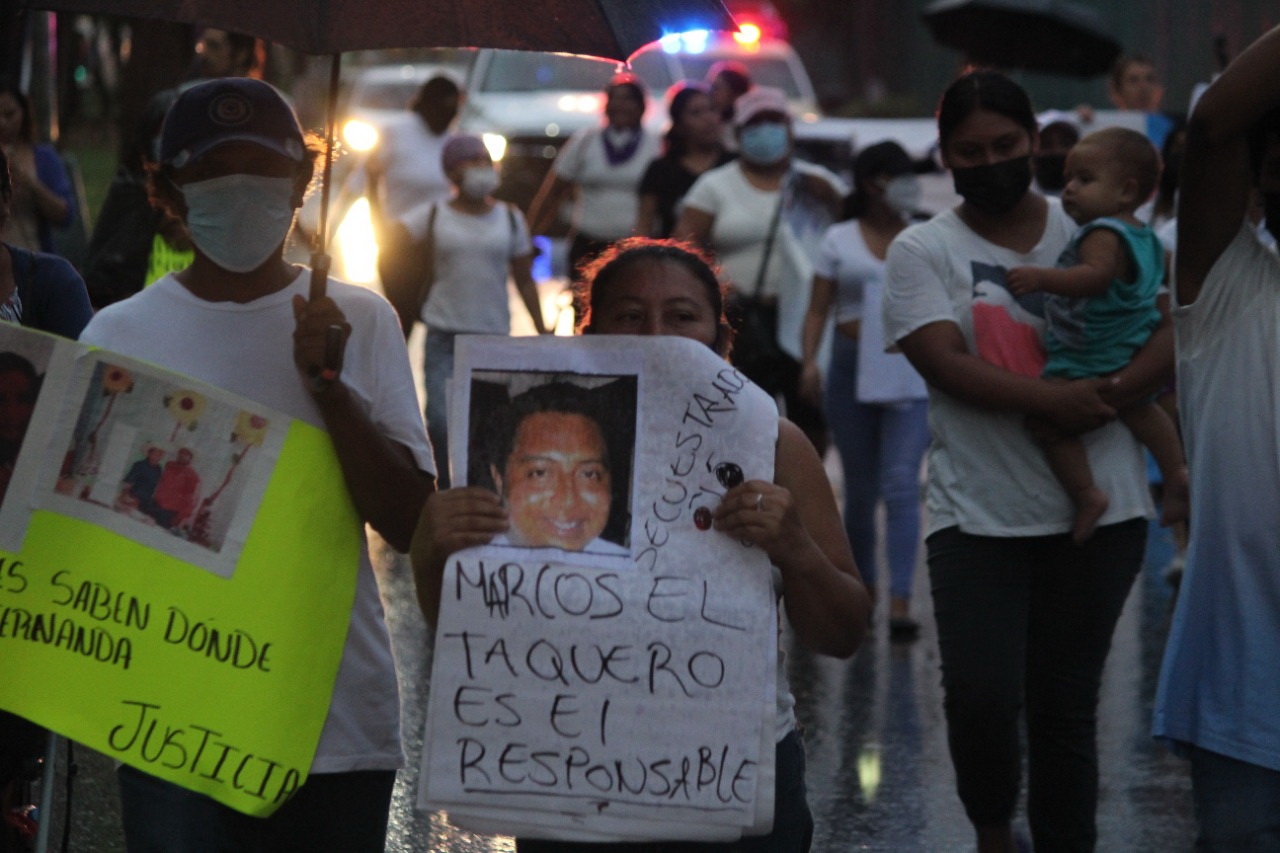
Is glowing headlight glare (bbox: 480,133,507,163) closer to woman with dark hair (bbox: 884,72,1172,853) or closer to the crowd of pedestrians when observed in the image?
the crowd of pedestrians

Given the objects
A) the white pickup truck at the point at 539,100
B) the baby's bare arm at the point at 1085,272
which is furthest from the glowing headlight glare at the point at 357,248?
the baby's bare arm at the point at 1085,272

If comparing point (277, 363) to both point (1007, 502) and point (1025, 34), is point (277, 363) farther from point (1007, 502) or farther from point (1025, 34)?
point (1025, 34)

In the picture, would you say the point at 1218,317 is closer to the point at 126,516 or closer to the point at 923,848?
the point at 126,516

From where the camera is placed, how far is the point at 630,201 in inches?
421

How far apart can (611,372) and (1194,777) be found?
1.20 m

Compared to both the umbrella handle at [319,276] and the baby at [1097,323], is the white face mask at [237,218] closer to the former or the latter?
the umbrella handle at [319,276]

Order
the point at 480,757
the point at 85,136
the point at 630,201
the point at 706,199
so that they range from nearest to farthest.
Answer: the point at 480,757
the point at 706,199
the point at 630,201
the point at 85,136

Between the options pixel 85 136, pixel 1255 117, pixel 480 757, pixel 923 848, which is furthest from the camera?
pixel 85 136

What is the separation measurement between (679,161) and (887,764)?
4.15 metres

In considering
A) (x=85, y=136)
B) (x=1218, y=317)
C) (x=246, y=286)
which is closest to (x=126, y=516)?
(x=246, y=286)

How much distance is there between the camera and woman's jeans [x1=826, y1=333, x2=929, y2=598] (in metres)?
7.91

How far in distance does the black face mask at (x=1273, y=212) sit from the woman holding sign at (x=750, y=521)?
32.3 inches

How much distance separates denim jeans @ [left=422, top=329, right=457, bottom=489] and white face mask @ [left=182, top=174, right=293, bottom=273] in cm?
524

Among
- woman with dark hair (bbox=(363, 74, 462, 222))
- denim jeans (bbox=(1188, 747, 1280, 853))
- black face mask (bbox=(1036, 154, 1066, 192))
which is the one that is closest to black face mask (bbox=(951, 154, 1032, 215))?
denim jeans (bbox=(1188, 747, 1280, 853))
